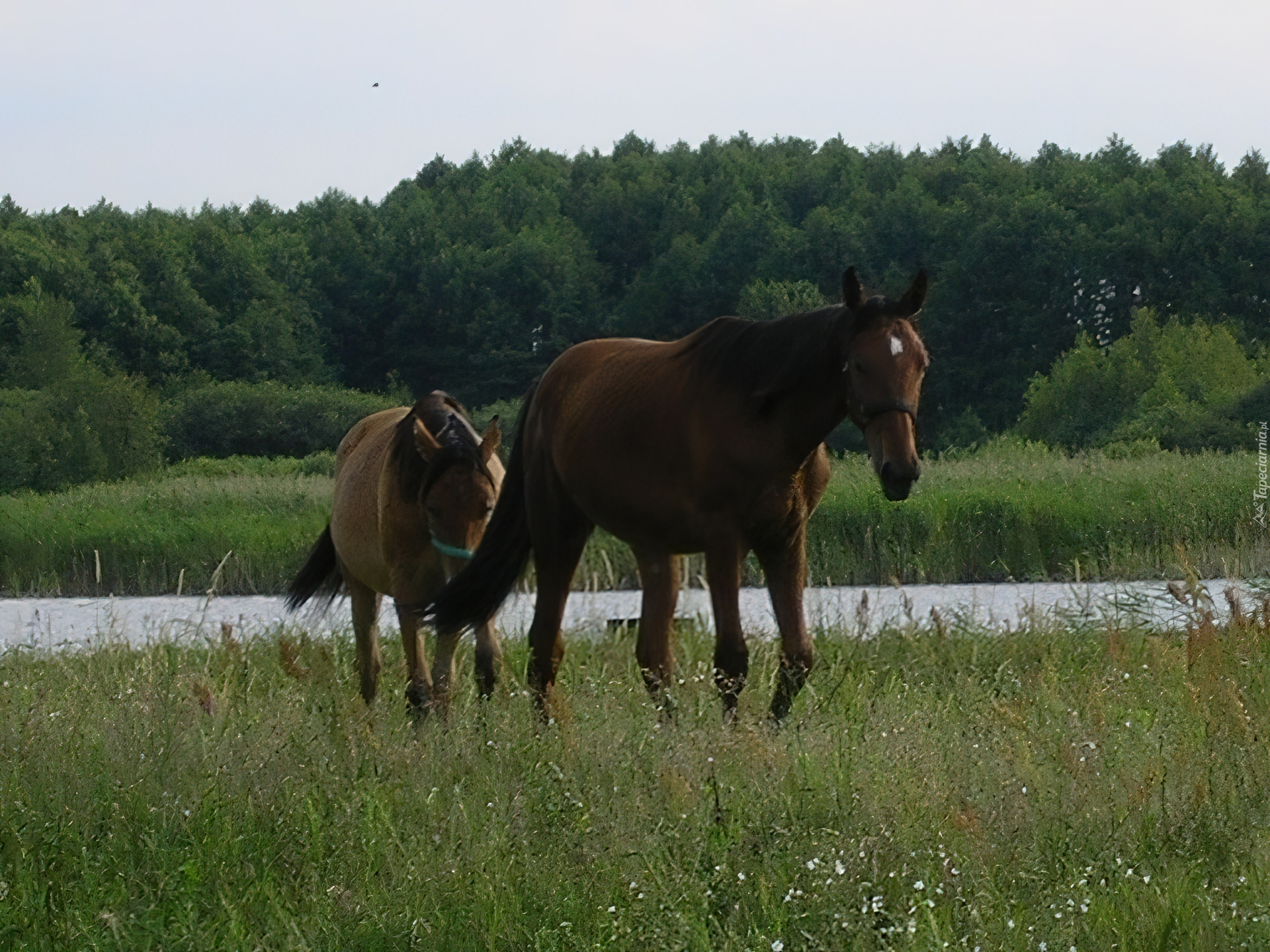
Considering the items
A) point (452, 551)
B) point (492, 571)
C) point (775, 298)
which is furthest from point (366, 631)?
point (775, 298)

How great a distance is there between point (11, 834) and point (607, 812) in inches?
69.8

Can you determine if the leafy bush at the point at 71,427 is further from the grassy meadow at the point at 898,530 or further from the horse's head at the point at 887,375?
the horse's head at the point at 887,375

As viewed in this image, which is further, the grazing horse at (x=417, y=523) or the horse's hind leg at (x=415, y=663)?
the horse's hind leg at (x=415, y=663)

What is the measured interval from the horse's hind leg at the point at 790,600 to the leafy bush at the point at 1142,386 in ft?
83.3

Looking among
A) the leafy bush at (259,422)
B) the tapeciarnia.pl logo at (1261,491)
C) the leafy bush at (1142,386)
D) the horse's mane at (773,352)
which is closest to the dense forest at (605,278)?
the leafy bush at (259,422)

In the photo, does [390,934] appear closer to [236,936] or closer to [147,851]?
[236,936]

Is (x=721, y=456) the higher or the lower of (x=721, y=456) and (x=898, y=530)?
the higher

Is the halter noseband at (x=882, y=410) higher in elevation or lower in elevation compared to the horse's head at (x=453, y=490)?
higher

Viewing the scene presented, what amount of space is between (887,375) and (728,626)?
1.04m

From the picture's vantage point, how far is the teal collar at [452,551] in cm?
565

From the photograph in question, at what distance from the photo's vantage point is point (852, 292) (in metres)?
4.14

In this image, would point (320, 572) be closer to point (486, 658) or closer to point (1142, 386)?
point (486, 658)

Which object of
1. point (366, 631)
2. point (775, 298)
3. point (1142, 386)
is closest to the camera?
point (366, 631)

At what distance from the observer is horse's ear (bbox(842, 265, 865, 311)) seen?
4.11 meters
